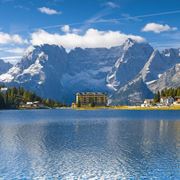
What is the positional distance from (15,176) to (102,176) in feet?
38.0

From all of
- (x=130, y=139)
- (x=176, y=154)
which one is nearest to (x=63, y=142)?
(x=130, y=139)

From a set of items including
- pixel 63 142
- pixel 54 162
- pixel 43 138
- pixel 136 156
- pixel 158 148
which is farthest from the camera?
pixel 43 138

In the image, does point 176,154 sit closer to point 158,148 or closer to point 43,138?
point 158,148

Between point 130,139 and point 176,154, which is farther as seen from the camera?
point 130,139

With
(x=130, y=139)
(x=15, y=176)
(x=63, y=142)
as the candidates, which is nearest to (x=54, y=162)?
(x=15, y=176)

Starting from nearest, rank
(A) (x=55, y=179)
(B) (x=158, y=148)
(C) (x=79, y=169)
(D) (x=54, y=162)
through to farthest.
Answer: (A) (x=55, y=179) → (C) (x=79, y=169) → (D) (x=54, y=162) → (B) (x=158, y=148)

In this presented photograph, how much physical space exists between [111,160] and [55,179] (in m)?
15.4

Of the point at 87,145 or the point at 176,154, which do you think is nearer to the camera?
the point at 176,154

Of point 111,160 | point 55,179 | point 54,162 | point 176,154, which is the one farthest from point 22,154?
point 176,154

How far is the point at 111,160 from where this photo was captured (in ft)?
221

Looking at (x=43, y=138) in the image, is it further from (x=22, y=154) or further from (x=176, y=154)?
(x=176, y=154)

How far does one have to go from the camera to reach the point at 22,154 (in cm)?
7419

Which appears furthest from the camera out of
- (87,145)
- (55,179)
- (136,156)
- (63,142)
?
(63,142)

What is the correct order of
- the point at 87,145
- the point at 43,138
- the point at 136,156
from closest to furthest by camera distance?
the point at 136,156 → the point at 87,145 → the point at 43,138
